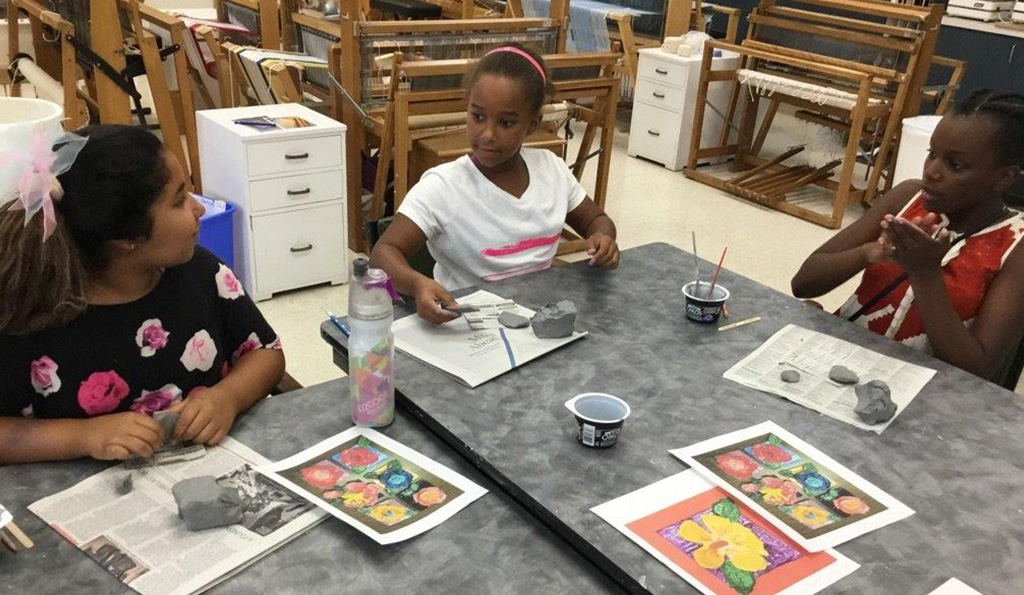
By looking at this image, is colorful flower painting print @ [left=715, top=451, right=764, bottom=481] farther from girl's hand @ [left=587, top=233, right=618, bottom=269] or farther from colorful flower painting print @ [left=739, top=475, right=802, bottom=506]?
girl's hand @ [left=587, top=233, right=618, bottom=269]

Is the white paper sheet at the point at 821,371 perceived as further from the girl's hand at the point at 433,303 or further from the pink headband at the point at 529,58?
the pink headband at the point at 529,58

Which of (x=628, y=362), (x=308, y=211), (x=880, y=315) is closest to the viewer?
(x=628, y=362)

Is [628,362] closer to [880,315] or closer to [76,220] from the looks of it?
[880,315]

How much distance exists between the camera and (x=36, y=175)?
99 cm

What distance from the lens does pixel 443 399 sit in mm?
1233

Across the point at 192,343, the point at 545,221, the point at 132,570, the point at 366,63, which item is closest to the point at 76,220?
the point at 192,343

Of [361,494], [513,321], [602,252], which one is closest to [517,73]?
[602,252]

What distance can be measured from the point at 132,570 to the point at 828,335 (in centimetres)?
123

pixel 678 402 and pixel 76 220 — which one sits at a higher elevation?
pixel 76 220

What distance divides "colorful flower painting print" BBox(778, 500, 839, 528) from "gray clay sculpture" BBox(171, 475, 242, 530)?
2.23ft

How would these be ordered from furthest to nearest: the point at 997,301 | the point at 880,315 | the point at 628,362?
1. the point at 880,315
2. the point at 997,301
3. the point at 628,362

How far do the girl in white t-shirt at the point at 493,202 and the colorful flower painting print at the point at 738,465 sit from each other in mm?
689

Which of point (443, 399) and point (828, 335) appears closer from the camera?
point (443, 399)

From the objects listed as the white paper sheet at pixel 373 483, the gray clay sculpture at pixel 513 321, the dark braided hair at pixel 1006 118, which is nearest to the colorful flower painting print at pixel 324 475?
the white paper sheet at pixel 373 483
